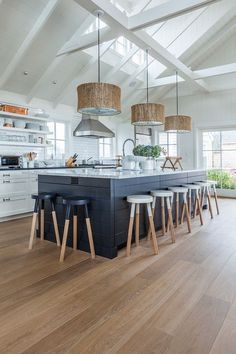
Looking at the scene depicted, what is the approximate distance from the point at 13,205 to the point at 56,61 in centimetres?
294

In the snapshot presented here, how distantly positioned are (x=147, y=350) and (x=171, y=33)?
653cm

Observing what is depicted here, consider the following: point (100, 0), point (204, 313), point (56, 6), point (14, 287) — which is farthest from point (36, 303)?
point (56, 6)

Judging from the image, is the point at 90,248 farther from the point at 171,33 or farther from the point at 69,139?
the point at 171,33

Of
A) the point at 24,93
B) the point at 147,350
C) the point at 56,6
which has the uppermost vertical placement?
the point at 56,6

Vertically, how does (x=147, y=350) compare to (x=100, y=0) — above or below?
below

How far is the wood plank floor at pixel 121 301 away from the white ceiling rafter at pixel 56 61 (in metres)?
3.74

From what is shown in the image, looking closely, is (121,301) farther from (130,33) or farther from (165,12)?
(130,33)

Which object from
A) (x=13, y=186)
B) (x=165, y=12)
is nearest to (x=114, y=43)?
(x=165, y=12)

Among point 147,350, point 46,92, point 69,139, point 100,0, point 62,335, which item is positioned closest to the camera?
point 147,350

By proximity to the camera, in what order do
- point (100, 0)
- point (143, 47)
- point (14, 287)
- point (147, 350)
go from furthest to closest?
point (143, 47)
point (100, 0)
point (14, 287)
point (147, 350)

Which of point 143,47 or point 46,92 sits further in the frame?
point 46,92

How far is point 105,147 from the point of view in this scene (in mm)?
8484

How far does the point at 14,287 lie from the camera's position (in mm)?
2172

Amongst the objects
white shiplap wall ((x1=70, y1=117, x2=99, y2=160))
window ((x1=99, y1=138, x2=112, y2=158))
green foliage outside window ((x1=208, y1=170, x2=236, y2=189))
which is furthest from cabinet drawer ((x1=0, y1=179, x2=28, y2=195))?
green foliage outside window ((x1=208, y1=170, x2=236, y2=189))
